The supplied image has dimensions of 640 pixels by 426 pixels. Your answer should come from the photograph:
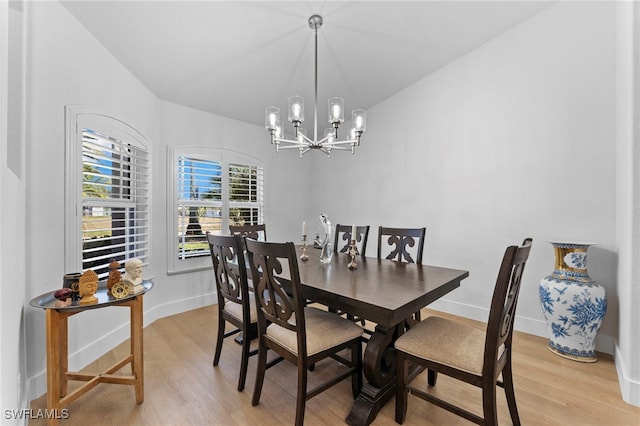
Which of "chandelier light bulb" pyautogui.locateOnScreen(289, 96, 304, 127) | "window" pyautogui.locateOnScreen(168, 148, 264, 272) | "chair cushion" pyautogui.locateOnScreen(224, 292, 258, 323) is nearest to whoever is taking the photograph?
"chair cushion" pyautogui.locateOnScreen(224, 292, 258, 323)

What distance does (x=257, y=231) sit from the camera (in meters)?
3.33

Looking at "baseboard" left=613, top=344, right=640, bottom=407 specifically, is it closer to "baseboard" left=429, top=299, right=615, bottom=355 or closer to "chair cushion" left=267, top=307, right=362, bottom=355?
"baseboard" left=429, top=299, right=615, bottom=355

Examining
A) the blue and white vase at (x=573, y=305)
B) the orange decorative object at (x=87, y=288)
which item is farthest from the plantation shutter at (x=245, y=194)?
the blue and white vase at (x=573, y=305)

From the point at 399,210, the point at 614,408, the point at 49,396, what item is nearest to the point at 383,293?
the point at 614,408

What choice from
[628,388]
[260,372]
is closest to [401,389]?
[260,372]

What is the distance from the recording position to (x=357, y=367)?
1.81 m

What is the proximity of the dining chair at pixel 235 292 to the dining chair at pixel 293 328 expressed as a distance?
8.0 inches

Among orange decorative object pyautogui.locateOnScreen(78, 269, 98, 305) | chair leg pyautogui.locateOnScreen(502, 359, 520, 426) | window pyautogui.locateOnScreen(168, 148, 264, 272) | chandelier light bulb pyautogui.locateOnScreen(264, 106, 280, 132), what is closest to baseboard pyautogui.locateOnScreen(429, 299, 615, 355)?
chair leg pyautogui.locateOnScreen(502, 359, 520, 426)

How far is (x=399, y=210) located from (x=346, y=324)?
242 cm

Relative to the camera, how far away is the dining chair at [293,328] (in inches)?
59.2

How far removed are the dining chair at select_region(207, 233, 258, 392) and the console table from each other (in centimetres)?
50

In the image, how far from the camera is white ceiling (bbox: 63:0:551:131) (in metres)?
2.28

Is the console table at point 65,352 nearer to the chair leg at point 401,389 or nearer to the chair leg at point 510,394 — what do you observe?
the chair leg at point 401,389

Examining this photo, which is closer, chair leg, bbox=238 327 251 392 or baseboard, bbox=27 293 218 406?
baseboard, bbox=27 293 218 406
